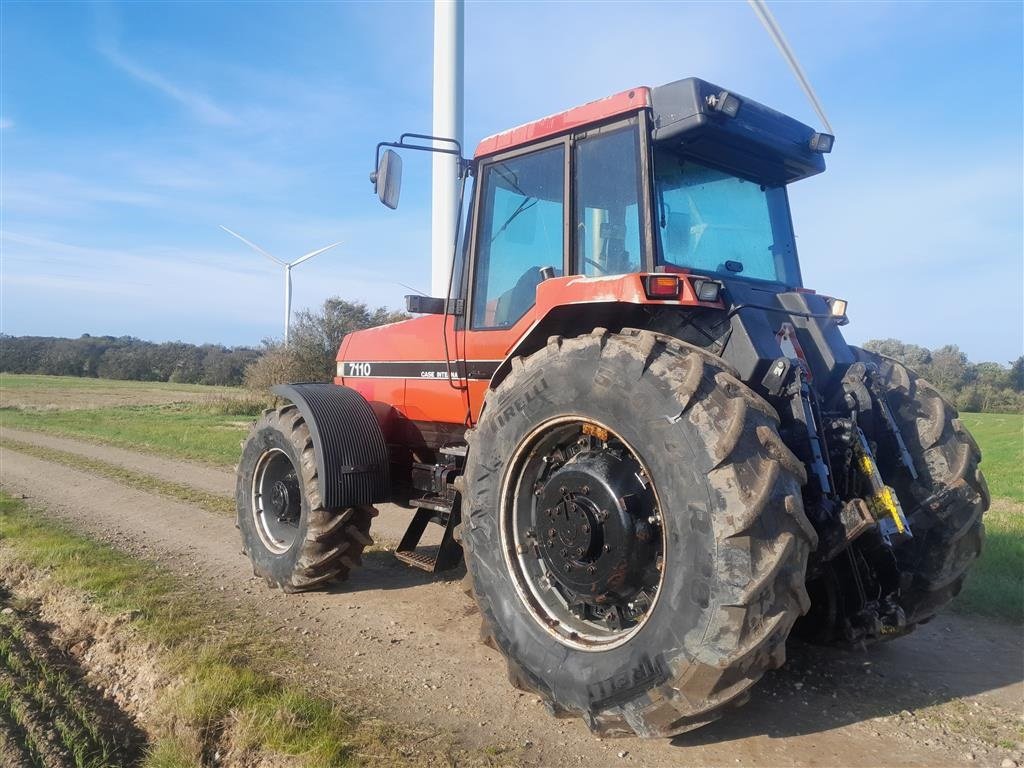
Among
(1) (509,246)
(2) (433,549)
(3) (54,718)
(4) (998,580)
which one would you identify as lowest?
(3) (54,718)

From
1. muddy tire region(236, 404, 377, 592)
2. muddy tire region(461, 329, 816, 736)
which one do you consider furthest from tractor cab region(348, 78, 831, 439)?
muddy tire region(236, 404, 377, 592)

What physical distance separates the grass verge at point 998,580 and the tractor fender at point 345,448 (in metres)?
4.02

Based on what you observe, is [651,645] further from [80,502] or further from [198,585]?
[80,502]

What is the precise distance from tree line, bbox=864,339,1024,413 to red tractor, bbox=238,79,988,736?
119 ft

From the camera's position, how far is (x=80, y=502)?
914cm

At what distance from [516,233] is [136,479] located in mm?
8574

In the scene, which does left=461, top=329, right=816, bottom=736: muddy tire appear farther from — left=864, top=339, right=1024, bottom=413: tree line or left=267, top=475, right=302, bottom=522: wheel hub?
left=864, top=339, right=1024, bottom=413: tree line

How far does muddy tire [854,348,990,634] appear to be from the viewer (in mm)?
3766

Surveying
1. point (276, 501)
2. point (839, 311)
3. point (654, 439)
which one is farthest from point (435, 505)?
point (839, 311)

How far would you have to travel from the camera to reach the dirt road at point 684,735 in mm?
3172

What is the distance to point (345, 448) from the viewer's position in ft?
16.9

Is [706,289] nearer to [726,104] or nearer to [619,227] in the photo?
[619,227]

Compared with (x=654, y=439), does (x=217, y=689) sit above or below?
below

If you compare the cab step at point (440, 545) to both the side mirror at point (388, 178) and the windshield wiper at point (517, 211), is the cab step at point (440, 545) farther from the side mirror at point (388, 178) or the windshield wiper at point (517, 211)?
the side mirror at point (388, 178)
